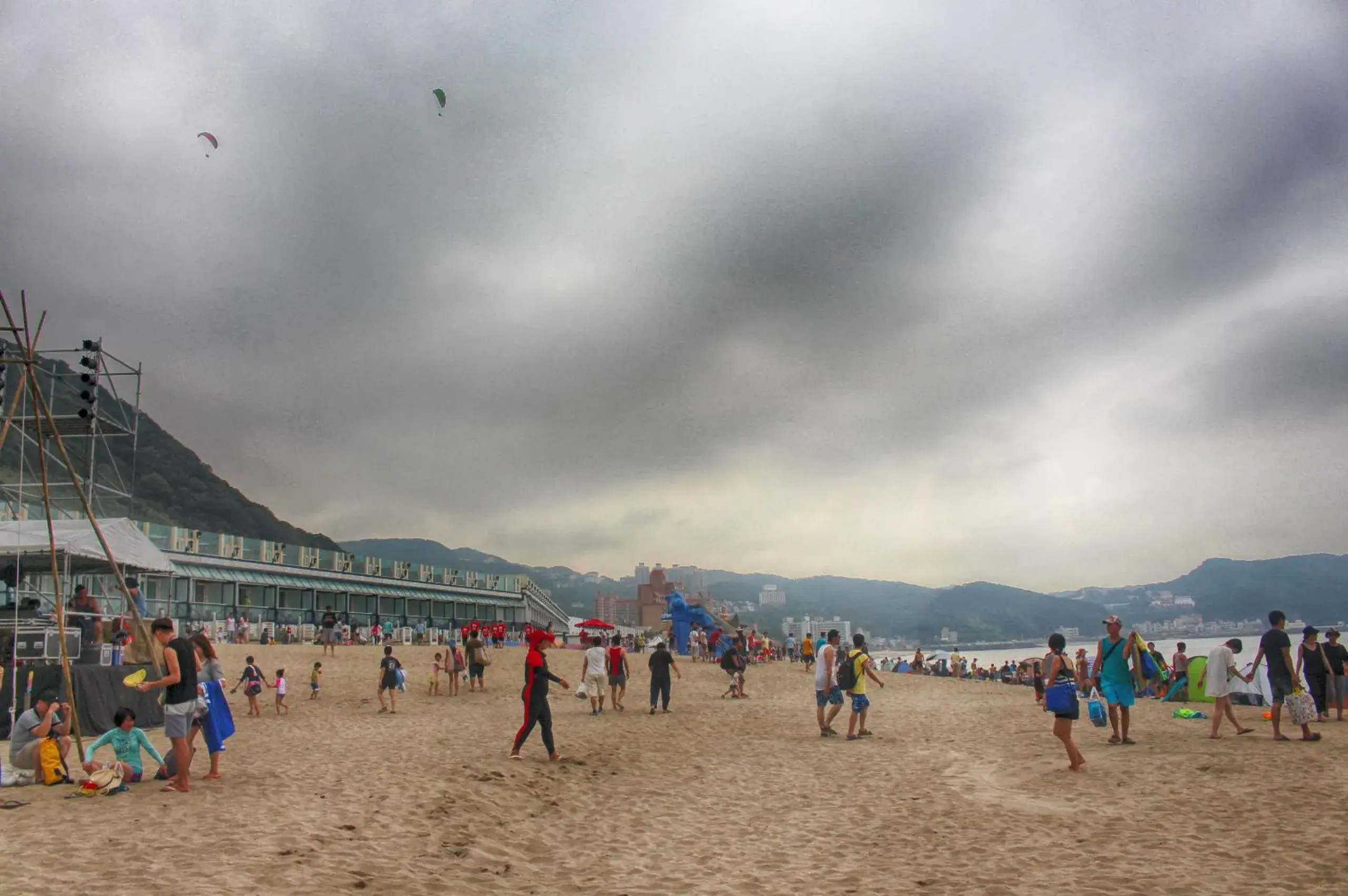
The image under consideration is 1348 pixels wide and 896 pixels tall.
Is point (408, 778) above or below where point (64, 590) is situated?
below

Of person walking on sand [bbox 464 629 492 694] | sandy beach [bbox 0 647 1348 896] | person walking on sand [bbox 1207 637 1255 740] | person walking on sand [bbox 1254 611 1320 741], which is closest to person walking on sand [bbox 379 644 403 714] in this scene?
sandy beach [bbox 0 647 1348 896]

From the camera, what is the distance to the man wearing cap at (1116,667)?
12.5 m

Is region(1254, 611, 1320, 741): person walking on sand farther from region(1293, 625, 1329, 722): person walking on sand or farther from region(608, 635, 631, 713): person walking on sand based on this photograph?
region(608, 635, 631, 713): person walking on sand

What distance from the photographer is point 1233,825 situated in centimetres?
798

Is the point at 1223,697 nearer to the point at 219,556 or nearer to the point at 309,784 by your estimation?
the point at 309,784

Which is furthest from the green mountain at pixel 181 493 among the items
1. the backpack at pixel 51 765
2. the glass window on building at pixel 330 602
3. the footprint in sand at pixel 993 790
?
the footprint in sand at pixel 993 790

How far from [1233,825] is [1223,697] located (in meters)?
6.21

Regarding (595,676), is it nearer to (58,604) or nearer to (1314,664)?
(58,604)

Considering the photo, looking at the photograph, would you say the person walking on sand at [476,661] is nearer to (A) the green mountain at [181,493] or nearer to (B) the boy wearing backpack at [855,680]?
(B) the boy wearing backpack at [855,680]

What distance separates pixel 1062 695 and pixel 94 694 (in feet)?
47.9

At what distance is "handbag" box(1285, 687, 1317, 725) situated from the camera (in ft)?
41.4

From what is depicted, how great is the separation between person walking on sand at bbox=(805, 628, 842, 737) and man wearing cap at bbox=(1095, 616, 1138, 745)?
4.03m

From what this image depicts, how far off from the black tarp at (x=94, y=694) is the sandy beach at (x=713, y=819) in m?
0.63

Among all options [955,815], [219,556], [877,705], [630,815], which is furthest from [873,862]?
[219,556]
